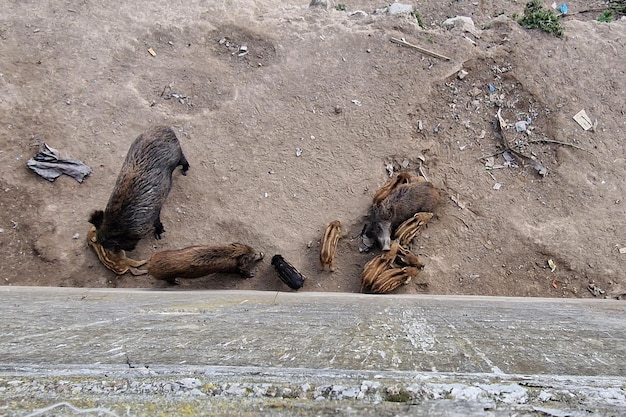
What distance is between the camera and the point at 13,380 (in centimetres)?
143

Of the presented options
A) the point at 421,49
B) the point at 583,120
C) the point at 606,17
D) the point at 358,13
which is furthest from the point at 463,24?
the point at 606,17

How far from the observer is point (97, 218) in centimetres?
535

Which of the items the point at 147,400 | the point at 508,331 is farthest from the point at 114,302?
the point at 508,331

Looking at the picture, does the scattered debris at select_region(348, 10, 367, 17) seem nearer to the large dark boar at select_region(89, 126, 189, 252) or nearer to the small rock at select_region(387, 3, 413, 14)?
the small rock at select_region(387, 3, 413, 14)

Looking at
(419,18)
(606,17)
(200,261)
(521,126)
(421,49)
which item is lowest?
(200,261)

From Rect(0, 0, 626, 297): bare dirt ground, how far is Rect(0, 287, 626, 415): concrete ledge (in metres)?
2.92

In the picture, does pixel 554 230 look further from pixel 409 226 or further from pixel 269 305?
pixel 269 305

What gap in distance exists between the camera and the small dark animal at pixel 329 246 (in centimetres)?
543

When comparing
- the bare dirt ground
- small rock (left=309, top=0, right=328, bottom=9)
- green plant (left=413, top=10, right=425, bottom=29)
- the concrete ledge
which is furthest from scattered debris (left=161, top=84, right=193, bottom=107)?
the concrete ledge

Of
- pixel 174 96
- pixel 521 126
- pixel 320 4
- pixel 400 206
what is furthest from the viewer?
pixel 320 4

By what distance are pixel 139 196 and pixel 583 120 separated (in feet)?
21.9

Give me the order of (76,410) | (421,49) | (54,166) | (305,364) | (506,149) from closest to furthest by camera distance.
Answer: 1. (76,410)
2. (305,364)
3. (54,166)
4. (506,149)
5. (421,49)

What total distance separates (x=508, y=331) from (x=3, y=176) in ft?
20.9

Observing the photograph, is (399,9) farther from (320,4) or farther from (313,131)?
(313,131)
